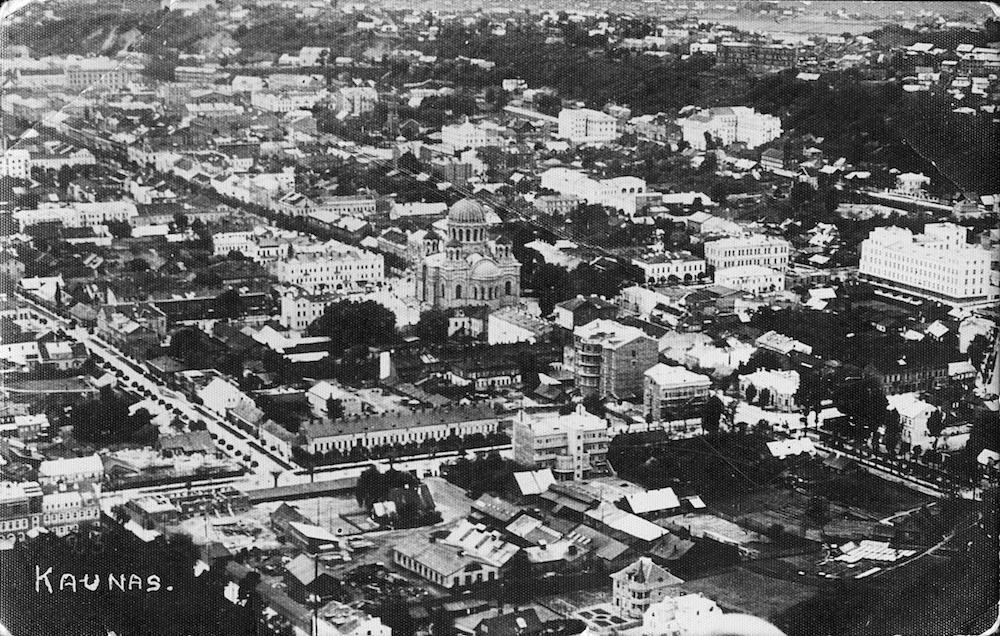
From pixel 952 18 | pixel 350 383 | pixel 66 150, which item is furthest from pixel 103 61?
pixel 952 18

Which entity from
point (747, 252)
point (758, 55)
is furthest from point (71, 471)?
point (758, 55)

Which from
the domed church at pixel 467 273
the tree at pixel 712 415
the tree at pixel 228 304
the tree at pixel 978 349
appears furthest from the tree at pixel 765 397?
the tree at pixel 228 304

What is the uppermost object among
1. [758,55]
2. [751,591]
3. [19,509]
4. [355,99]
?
[758,55]

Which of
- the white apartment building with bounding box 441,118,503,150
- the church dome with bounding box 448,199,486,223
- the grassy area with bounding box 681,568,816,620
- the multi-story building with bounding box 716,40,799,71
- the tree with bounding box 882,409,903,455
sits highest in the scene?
the multi-story building with bounding box 716,40,799,71

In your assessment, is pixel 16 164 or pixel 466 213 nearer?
pixel 16 164

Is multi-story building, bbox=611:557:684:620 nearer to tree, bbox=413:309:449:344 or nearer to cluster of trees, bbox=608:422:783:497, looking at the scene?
cluster of trees, bbox=608:422:783:497

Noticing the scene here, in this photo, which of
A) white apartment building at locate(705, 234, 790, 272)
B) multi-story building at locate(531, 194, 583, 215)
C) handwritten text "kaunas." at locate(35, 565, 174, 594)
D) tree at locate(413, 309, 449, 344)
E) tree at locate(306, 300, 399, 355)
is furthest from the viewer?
multi-story building at locate(531, 194, 583, 215)

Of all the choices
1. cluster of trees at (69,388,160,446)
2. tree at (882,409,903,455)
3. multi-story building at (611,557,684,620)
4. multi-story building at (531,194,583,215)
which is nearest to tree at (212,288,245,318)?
cluster of trees at (69,388,160,446)

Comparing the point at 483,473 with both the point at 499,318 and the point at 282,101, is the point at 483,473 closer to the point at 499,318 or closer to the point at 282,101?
the point at 499,318
